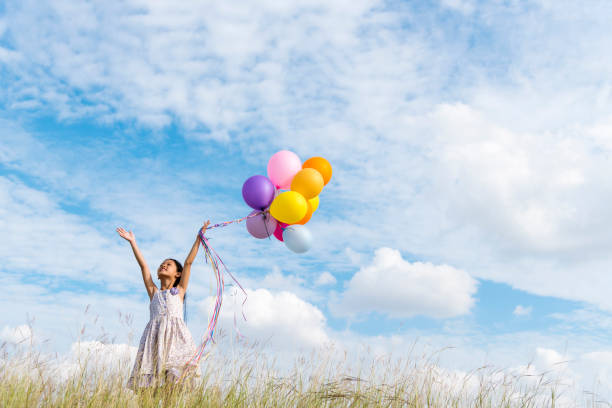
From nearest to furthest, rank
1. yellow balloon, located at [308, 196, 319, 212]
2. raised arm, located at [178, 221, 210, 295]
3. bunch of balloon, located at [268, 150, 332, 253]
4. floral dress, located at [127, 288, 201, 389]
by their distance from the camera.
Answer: floral dress, located at [127, 288, 201, 389]
raised arm, located at [178, 221, 210, 295]
bunch of balloon, located at [268, 150, 332, 253]
yellow balloon, located at [308, 196, 319, 212]

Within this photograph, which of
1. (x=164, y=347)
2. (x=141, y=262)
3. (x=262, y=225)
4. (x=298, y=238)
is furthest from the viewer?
(x=262, y=225)

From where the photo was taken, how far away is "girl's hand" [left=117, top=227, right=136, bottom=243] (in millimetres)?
5746

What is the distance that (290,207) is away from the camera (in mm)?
5652

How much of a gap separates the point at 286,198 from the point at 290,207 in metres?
0.11

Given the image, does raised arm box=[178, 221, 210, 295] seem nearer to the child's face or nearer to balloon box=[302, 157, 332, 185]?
the child's face

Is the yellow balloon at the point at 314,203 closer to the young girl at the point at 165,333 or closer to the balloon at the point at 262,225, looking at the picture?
the balloon at the point at 262,225

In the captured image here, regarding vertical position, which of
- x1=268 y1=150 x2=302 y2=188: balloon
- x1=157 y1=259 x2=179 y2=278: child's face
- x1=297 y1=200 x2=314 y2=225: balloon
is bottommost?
x1=157 y1=259 x2=179 y2=278: child's face

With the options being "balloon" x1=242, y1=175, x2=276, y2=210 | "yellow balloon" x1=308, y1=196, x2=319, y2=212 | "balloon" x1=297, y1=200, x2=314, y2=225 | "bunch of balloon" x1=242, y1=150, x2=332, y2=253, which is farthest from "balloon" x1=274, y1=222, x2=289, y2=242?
"yellow balloon" x1=308, y1=196, x2=319, y2=212

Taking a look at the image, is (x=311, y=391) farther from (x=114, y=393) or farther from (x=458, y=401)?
(x=114, y=393)

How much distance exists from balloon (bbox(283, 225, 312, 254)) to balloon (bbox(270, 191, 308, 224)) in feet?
0.45

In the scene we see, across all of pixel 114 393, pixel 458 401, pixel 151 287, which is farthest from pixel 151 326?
pixel 458 401

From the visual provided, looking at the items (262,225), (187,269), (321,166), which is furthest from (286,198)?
(187,269)

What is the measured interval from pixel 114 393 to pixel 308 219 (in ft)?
9.19

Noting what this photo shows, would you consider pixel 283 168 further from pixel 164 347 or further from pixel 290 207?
pixel 164 347
